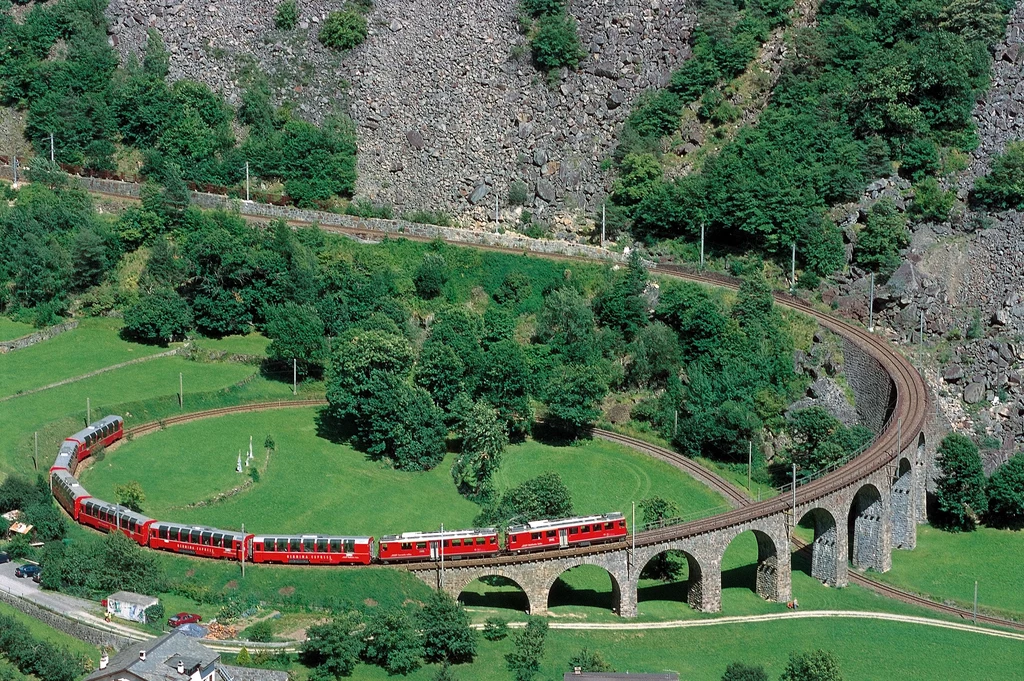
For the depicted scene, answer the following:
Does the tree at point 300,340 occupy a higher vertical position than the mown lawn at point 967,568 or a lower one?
higher

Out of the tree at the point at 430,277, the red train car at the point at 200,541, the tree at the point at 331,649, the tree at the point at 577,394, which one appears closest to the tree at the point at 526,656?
the tree at the point at 331,649

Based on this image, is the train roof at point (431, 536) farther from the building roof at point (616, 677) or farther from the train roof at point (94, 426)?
the train roof at point (94, 426)

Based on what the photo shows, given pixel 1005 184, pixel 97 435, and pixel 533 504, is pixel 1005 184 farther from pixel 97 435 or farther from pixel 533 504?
pixel 97 435

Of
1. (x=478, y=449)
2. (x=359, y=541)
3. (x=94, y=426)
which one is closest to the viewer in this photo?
(x=359, y=541)

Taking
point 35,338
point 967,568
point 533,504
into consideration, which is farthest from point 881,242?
point 35,338

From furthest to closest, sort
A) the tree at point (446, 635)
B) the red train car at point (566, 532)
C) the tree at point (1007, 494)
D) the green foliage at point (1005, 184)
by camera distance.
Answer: the green foliage at point (1005, 184) < the tree at point (1007, 494) < the red train car at point (566, 532) < the tree at point (446, 635)

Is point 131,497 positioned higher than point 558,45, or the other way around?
point 558,45

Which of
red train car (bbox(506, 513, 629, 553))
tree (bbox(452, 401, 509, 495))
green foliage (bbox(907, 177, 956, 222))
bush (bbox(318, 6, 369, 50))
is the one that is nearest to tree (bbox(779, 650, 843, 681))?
red train car (bbox(506, 513, 629, 553))
